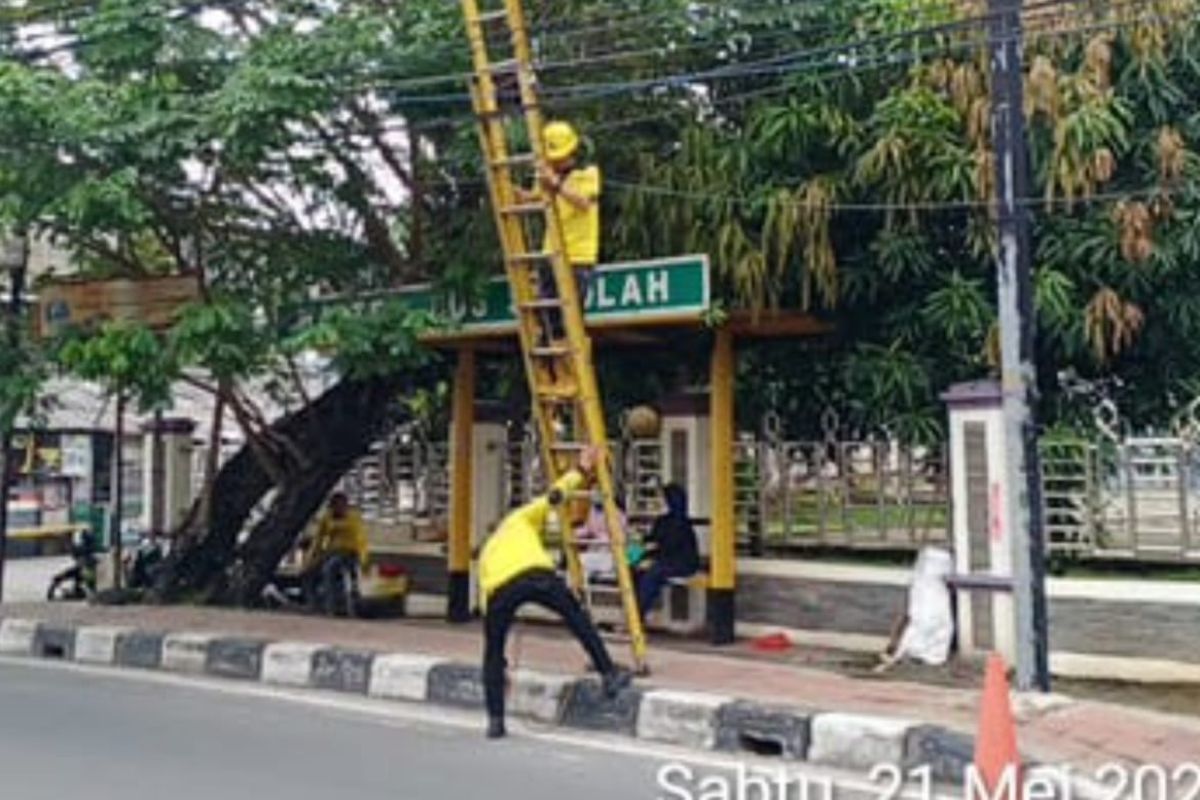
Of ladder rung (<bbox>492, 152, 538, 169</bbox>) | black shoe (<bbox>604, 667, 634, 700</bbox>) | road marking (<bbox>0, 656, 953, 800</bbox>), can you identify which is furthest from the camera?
ladder rung (<bbox>492, 152, 538, 169</bbox>)

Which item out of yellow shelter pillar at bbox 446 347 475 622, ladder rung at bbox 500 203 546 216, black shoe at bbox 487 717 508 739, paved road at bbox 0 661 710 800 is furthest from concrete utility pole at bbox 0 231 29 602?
black shoe at bbox 487 717 508 739

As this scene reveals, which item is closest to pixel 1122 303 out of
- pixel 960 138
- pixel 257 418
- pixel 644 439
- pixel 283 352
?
pixel 960 138

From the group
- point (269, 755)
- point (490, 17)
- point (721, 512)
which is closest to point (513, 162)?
point (490, 17)

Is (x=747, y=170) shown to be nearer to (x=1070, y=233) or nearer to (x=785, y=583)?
(x=1070, y=233)

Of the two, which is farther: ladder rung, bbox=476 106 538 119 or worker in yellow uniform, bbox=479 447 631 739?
ladder rung, bbox=476 106 538 119

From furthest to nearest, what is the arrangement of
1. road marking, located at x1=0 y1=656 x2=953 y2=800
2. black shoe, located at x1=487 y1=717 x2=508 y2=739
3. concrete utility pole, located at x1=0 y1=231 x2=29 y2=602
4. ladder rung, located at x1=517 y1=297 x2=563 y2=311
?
concrete utility pole, located at x1=0 y1=231 x2=29 y2=602 → ladder rung, located at x1=517 y1=297 x2=563 y2=311 → black shoe, located at x1=487 y1=717 x2=508 y2=739 → road marking, located at x1=0 y1=656 x2=953 y2=800

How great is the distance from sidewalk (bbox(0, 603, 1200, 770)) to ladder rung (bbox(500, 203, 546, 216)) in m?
3.15

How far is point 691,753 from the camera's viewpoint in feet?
28.1

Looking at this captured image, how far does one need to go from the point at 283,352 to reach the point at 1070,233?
636cm

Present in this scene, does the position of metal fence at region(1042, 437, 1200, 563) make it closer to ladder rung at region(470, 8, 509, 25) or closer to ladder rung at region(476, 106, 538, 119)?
ladder rung at region(476, 106, 538, 119)

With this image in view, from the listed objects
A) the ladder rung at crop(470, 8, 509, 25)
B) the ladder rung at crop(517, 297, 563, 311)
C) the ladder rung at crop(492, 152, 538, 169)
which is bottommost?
the ladder rung at crop(517, 297, 563, 311)

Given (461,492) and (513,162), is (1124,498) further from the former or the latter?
(461,492)

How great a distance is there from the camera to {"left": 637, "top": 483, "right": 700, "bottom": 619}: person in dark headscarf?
1214 centimetres

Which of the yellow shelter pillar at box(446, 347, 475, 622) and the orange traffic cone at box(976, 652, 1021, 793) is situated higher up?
the yellow shelter pillar at box(446, 347, 475, 622)
